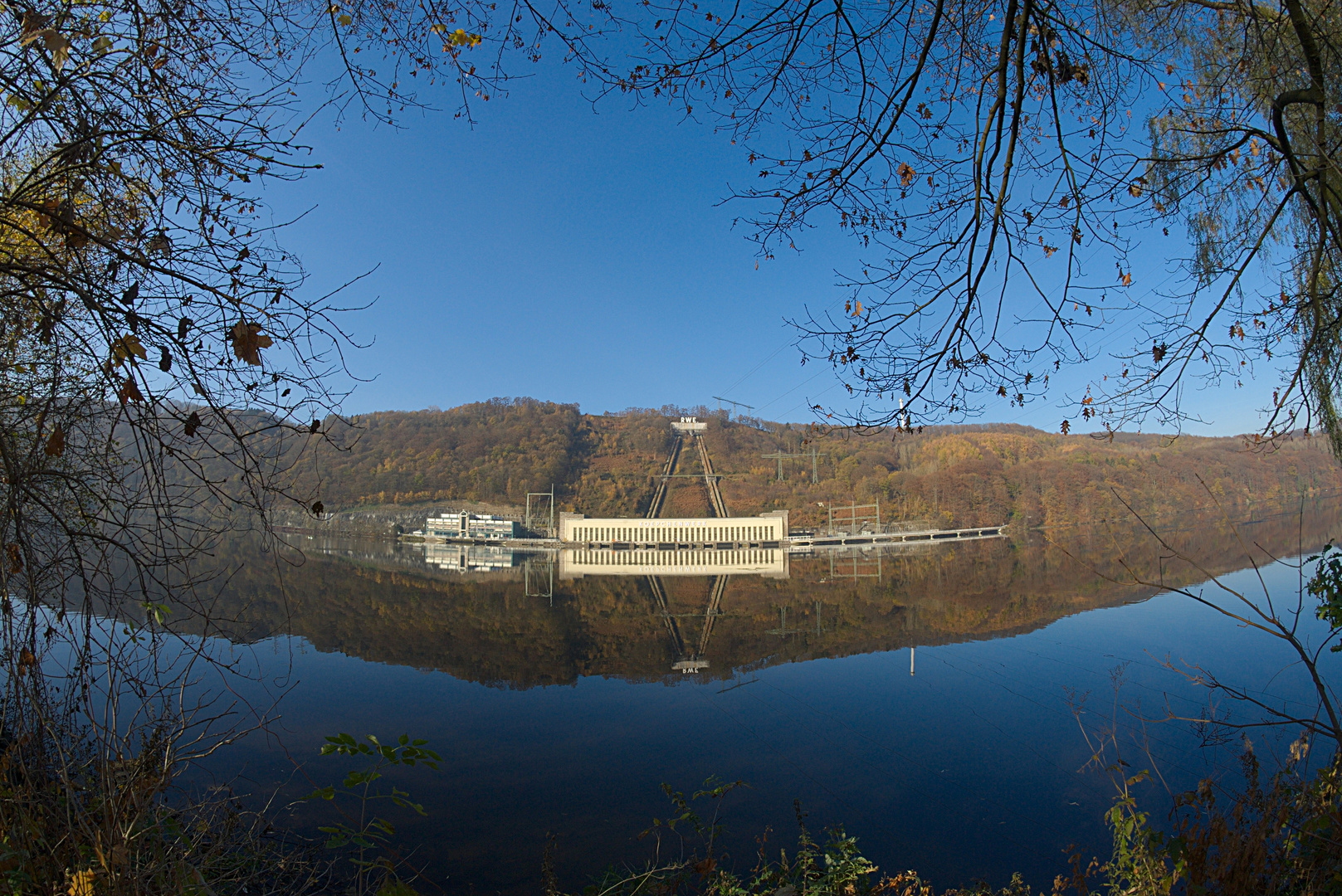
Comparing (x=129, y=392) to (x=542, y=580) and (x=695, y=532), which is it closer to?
(x=542, y=580)

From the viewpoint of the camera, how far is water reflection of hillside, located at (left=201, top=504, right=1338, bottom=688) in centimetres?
1376

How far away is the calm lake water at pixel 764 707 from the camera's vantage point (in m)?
5.94

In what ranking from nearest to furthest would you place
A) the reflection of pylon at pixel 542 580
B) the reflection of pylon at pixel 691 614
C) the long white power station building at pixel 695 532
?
1. the reflection of pylon at pixel 691 614
2. the reflection of pylon at pixel 542 580
3. the long white power station building at pixel 695 532

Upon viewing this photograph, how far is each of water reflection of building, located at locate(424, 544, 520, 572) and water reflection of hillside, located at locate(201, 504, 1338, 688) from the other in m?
0.56

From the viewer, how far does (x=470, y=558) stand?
127 feet

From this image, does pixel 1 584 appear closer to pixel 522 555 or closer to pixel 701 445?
pixel 522 555

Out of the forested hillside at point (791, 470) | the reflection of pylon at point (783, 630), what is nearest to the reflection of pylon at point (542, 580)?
the reflection of pylon at point (783, 630)

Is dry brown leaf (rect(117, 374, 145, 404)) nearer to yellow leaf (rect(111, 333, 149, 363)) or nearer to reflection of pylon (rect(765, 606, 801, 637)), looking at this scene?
yellow leaf (rect(111, 333, 149, 363))

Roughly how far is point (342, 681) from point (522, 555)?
3009 centimetres

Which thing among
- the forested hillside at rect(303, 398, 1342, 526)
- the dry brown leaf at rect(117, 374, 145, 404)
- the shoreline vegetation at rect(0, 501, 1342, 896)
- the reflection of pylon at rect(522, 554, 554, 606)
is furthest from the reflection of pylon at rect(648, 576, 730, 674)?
the forested hillside at rect(303, 398, 1342, 526)

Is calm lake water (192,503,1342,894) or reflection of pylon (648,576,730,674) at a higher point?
calm lake water (192,503,1342,894)

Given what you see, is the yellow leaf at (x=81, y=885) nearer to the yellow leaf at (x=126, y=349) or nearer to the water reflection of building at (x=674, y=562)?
the yellow leaf at (x=126, y=349)

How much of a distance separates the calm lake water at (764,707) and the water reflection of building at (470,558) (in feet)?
35.4

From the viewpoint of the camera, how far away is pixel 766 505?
55531mm
